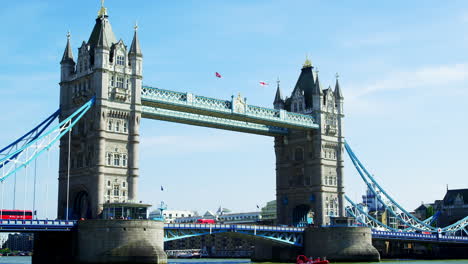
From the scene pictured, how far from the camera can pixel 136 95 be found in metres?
84.7

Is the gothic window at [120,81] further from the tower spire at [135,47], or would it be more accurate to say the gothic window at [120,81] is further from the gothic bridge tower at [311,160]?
the gothic bridge tower at [311,160]

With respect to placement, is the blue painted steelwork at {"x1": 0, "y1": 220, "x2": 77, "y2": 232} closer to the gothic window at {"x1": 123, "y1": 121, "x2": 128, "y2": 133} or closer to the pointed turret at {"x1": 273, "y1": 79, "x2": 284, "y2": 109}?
the gothic window at {"x1": 123, "y1": 121, "x2": 128, "y2": 133}

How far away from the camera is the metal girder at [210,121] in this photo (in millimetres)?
Answer: 89812

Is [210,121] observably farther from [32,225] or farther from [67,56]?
[32,225]

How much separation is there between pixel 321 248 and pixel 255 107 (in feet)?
71.5

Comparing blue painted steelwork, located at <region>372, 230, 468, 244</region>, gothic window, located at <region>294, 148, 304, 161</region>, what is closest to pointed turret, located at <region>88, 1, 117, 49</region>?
gothic window, located at <region>294, 148, 304, 161</region>

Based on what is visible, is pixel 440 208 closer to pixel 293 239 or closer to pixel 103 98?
pixel 293 239

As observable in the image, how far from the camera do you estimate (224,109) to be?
9488 centimetres

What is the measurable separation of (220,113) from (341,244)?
2465cm

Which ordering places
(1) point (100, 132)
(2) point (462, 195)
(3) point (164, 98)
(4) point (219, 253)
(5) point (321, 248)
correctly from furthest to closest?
(4) point (219, 253)
(2) point (462, 195)
(5) point (321, 248)
(3) point (164, 98)
(1) point (100, 132)

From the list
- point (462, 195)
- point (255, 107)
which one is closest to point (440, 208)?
point (462, 195)

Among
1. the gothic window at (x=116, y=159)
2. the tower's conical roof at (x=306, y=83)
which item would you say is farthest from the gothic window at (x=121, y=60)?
the tower's conical roof at (x=306, y=83)

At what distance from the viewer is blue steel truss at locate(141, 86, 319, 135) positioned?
88.6 metres

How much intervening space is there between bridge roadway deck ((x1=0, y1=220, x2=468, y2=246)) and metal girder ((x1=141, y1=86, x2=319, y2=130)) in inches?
600
